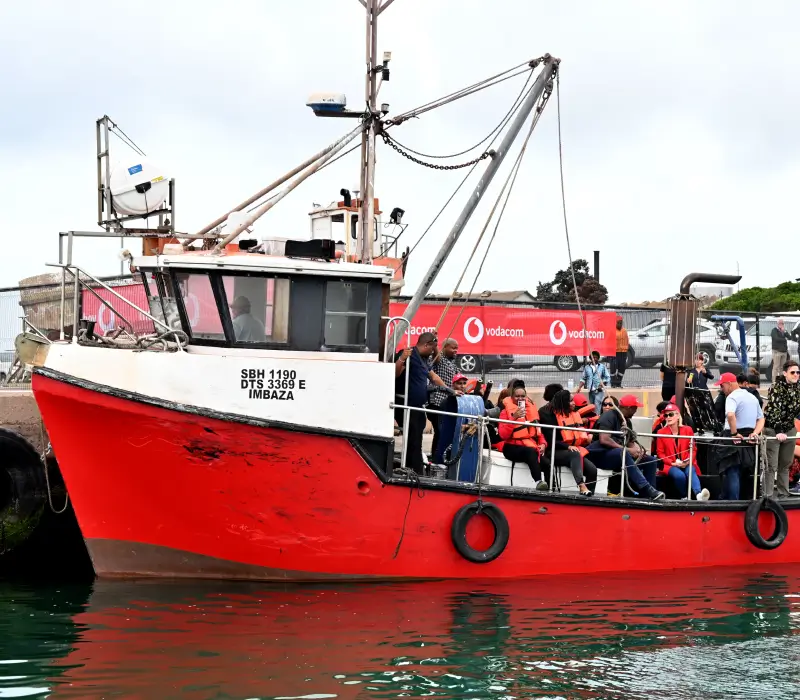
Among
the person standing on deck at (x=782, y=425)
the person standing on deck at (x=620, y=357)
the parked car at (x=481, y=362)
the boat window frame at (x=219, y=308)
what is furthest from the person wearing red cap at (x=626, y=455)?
the person standing on deck at (x=620, y=357)

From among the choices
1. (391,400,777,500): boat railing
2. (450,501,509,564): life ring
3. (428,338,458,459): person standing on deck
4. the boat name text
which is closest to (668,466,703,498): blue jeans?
(391,400,777,500): boat railing

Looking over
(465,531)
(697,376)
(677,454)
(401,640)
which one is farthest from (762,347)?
(401,640)

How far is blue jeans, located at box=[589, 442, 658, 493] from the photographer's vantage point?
11.2 m

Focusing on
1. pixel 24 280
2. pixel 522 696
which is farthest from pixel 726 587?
pixel 24 280

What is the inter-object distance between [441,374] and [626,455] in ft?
7.02

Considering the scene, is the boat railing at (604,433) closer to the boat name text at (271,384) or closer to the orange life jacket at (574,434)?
the orange life jacket at (574,434)

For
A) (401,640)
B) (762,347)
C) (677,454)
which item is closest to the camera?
(401,640)

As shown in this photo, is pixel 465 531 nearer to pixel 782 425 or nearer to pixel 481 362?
pixel 782 425

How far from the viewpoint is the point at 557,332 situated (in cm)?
1978

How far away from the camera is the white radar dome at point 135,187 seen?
10.2 m

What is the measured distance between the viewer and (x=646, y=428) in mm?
12484

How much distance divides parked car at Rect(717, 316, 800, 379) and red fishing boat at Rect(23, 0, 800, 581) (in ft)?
45.1

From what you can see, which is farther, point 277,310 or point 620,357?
point 620,357

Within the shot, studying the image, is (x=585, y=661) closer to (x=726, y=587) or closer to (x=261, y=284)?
(x=726, y=587)
